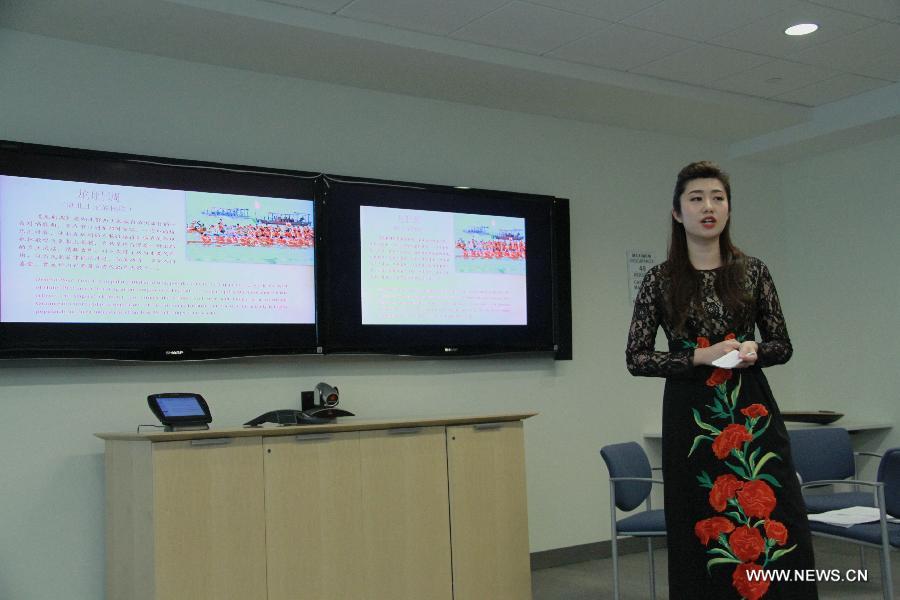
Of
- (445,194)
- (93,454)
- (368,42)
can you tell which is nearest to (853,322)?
(445,194)

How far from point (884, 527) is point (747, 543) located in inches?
60.7

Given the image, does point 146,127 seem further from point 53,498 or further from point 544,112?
point 544,112

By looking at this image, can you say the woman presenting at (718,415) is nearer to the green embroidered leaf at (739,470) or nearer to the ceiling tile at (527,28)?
the green embroidered leaf at (739,470)

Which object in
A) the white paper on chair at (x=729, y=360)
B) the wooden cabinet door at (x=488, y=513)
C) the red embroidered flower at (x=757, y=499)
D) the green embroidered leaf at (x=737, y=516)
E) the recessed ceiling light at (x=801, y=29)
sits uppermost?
the recessed ceiling light at (x=801, y=29)

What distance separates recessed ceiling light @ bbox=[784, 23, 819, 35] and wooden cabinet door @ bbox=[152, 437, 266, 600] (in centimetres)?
316

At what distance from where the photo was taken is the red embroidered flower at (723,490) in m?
2.30

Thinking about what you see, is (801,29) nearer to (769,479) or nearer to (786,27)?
(786,27)

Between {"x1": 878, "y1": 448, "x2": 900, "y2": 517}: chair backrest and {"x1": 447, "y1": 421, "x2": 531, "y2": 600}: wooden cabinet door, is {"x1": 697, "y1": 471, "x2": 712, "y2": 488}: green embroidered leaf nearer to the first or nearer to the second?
{"x1": 878, "y1": 448, "x2": 900, "y2": 517}: chair backrest

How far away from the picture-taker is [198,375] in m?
4.19

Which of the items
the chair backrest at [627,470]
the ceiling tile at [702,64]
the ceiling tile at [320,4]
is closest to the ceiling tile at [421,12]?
the ceiling tile at [320,4]

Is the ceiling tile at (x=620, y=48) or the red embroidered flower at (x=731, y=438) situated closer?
the red embroidered flower at (x=731, y=438)

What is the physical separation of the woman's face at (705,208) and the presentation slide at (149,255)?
2.34 metres

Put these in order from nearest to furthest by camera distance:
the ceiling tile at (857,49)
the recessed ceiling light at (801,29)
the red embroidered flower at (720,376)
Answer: the red embroidered flower at (720,376) → the recessed ceiling light at (801,29) → the ceiling tile at (857,49)

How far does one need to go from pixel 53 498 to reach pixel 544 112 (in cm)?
331
